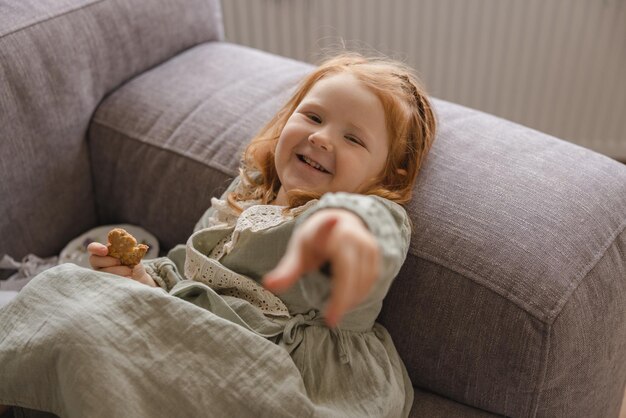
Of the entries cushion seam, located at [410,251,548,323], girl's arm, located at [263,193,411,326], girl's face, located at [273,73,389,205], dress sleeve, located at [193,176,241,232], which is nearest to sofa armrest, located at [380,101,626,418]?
cushion seam, located at [410,251,548,323]

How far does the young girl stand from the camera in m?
0.96

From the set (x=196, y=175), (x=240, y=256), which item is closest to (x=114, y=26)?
(x=196, y=175)

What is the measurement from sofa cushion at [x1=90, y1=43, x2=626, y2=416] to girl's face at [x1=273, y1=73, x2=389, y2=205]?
0.35 feet

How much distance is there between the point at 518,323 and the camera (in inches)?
40.2

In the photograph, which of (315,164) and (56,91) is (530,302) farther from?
(56,91)

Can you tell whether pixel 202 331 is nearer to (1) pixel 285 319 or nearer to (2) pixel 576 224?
(1) pixel 285 319

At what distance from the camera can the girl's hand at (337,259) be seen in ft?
1.91

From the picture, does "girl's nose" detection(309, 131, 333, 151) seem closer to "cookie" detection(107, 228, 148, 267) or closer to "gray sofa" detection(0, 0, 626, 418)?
"gray sofa" detection(0, 0, 626, 418)

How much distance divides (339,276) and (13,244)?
3.10ft

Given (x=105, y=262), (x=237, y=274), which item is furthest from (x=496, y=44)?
(x=105, y=262)

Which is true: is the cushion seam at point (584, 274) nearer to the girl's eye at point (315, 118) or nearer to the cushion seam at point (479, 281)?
the cushion seam at point (479, 281)

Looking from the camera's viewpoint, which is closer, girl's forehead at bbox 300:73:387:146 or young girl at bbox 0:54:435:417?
young girl at bbox 0:54:435:417

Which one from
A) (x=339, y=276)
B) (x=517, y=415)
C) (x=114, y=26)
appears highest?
(x=339, y=276)

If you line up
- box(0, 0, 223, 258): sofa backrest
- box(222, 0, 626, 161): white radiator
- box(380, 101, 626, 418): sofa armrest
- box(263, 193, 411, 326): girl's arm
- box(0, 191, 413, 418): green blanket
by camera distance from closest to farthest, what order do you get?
box(263, 193, 411, 326): girl's arm, box(0, 191, 413, 418): green blanket, box(380, 101, 626, 418): sofa armrest, box(0, 0, 223, 258): sofa backrest, box(222, 0, 626, 161): white radiator
